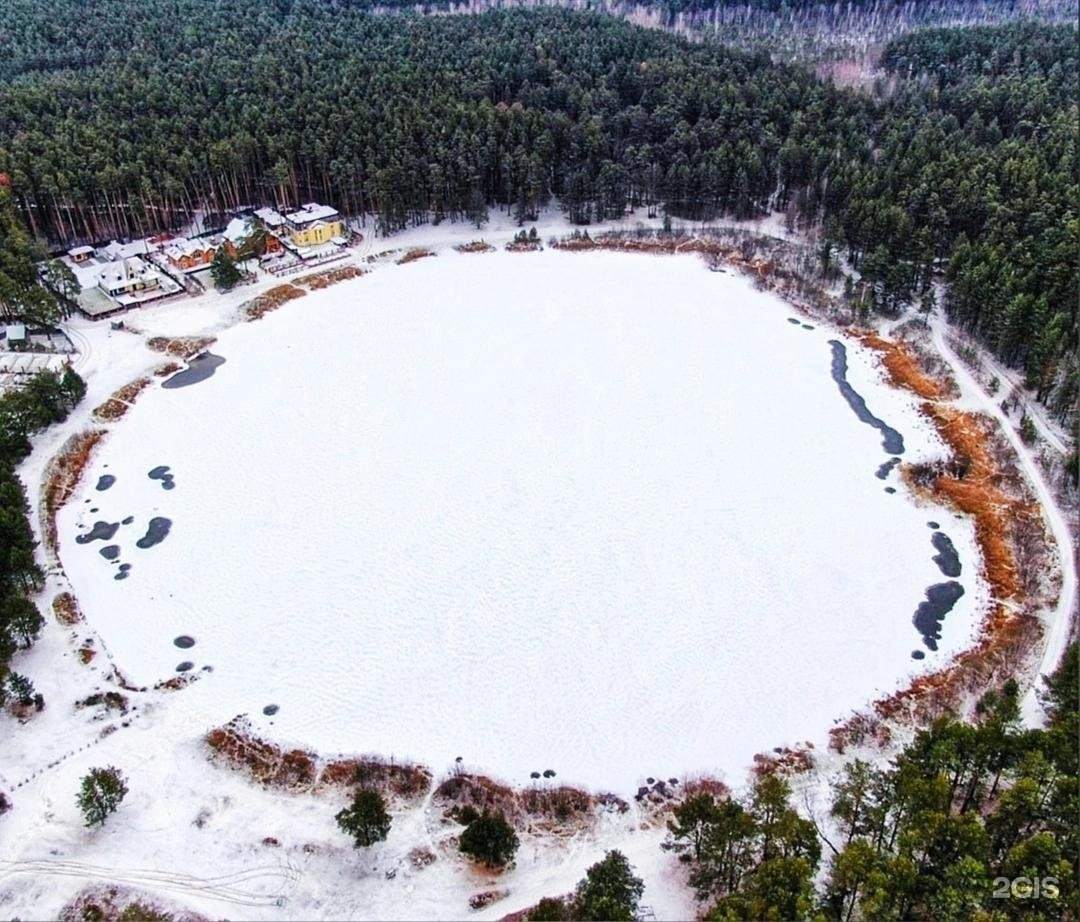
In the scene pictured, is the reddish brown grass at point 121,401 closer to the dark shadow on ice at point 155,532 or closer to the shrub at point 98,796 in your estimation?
the dark shadow on ice at point 155,532

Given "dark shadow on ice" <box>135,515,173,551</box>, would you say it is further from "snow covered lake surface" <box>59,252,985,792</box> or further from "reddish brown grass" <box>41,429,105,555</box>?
"reddish brown grass" <box>41,429,105,555</box>

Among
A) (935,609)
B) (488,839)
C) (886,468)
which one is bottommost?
(935,609)

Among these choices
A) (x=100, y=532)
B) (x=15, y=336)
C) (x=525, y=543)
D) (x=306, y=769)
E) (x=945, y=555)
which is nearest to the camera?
(x=306, y=769)

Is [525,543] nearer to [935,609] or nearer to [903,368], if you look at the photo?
[935,609]

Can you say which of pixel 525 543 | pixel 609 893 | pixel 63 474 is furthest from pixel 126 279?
pixel 609 893

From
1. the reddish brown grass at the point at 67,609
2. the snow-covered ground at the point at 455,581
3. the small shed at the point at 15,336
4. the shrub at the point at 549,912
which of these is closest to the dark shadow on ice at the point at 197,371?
the snow-covered ground at the point at 455,581
